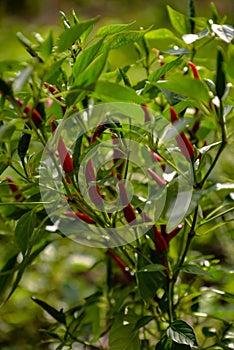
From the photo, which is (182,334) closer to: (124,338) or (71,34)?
(124,338)

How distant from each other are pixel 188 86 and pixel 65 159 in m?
0.12

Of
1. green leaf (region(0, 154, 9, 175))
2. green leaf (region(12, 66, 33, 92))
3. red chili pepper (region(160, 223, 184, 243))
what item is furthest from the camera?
red chili pepper (region(160, 223, 184, 243))

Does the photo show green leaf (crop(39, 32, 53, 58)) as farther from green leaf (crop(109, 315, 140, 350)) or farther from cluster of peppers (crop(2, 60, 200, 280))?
green leaf (crop(109, 315, 140, 350))

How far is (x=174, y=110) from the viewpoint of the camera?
0.48m

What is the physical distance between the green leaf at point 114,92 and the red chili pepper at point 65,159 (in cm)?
8

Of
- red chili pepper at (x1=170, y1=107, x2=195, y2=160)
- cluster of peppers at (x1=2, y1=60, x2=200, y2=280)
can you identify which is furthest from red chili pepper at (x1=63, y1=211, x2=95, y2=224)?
red chili pepper at (x1=170, y1=107, x2=195, y2=160)

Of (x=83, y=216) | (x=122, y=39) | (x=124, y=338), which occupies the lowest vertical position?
(x=124, y=338)

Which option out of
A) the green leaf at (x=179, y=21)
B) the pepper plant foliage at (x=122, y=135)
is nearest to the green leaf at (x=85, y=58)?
the pepper plant foliage at (x=122, y=135)

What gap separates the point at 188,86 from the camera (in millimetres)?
385

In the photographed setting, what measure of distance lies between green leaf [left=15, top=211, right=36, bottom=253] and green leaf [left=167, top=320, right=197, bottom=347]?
5.2 inches

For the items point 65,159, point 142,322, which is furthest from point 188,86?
point 142,322

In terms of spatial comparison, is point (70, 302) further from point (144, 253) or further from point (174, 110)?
point (174, 110)

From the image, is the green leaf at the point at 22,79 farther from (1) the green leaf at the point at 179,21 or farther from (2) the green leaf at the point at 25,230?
(1) the green leaf at the point at 179,21

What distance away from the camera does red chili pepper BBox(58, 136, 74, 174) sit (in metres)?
0.46
